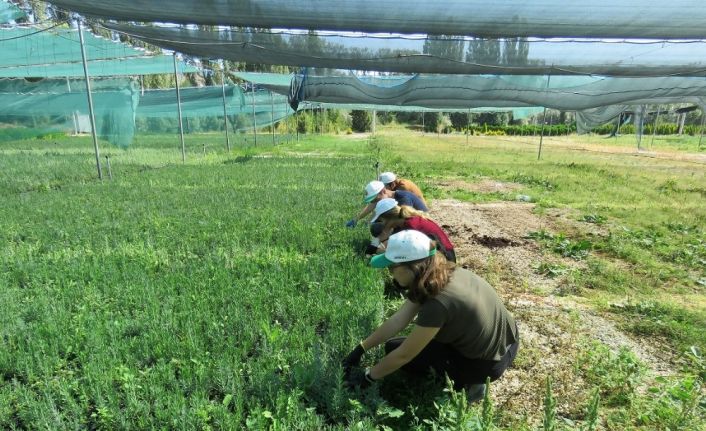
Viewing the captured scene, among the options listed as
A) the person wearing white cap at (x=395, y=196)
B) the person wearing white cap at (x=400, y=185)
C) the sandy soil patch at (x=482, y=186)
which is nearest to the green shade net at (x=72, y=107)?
the sandy soil patch at (x=482, y=186)

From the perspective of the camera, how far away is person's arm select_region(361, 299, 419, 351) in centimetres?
228

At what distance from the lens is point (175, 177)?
8.80 metres

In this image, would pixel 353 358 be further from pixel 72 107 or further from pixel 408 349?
pixel 72 107

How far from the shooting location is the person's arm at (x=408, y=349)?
2.02 meters

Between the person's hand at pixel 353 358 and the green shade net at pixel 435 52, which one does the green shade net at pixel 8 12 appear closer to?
the green shade net at pixel 435 52

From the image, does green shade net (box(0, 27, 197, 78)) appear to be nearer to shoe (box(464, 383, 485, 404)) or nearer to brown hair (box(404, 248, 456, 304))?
brown hair (box(404, 248, 456, 304))

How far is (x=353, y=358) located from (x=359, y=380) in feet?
0.39

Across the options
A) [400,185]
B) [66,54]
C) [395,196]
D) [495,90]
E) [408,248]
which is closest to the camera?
[408,248]

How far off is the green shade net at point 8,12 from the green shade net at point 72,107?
2.12m

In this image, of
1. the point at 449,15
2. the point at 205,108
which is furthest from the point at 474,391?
the point at 205,108

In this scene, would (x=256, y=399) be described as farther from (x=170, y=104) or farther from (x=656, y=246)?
(x=170, y=104)

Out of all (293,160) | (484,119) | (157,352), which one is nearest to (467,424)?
(157,352)

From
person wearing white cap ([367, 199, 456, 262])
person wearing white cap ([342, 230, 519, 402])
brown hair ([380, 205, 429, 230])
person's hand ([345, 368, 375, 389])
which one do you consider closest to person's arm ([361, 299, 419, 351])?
person wearing white cap ([342, 230, 519, 402])

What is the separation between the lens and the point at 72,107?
40.8 feet
